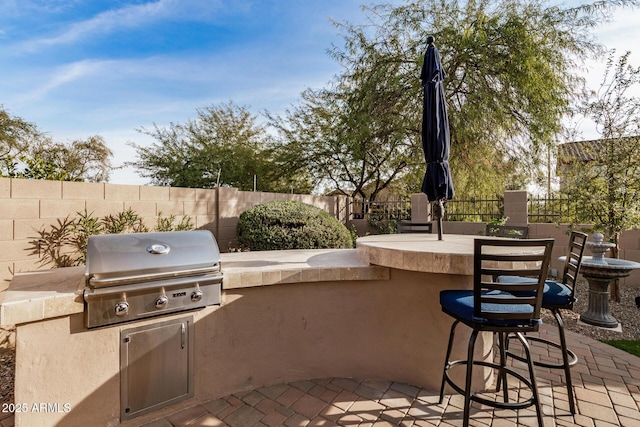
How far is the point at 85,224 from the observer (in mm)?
4195

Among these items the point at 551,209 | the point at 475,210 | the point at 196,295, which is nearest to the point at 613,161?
the point at 551,209

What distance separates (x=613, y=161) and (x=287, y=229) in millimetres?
5440

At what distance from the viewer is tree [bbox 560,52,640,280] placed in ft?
15.7

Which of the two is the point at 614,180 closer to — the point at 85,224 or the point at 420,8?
the point at 420,8

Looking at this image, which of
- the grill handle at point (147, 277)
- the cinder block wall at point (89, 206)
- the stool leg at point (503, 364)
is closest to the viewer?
the grill handle at point (147, 277)

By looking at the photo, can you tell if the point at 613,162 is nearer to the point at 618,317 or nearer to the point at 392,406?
the point at 618,317

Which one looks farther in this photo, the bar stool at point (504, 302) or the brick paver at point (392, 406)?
the brick paver at point (392, 406)

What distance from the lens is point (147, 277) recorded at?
1.93m

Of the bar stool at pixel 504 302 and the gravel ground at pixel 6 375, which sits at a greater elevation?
the bar stool at pixel 504 302

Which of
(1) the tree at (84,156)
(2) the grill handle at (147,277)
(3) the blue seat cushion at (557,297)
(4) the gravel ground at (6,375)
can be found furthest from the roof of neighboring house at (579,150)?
(1) the tree at (84,156)

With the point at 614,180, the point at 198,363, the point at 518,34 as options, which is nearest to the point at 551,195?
the point at 614,180

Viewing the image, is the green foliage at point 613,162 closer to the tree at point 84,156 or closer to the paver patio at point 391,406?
the paver patio at point 391,406

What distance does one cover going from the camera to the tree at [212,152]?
10.5 metres

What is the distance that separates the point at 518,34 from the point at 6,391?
32.2ft
